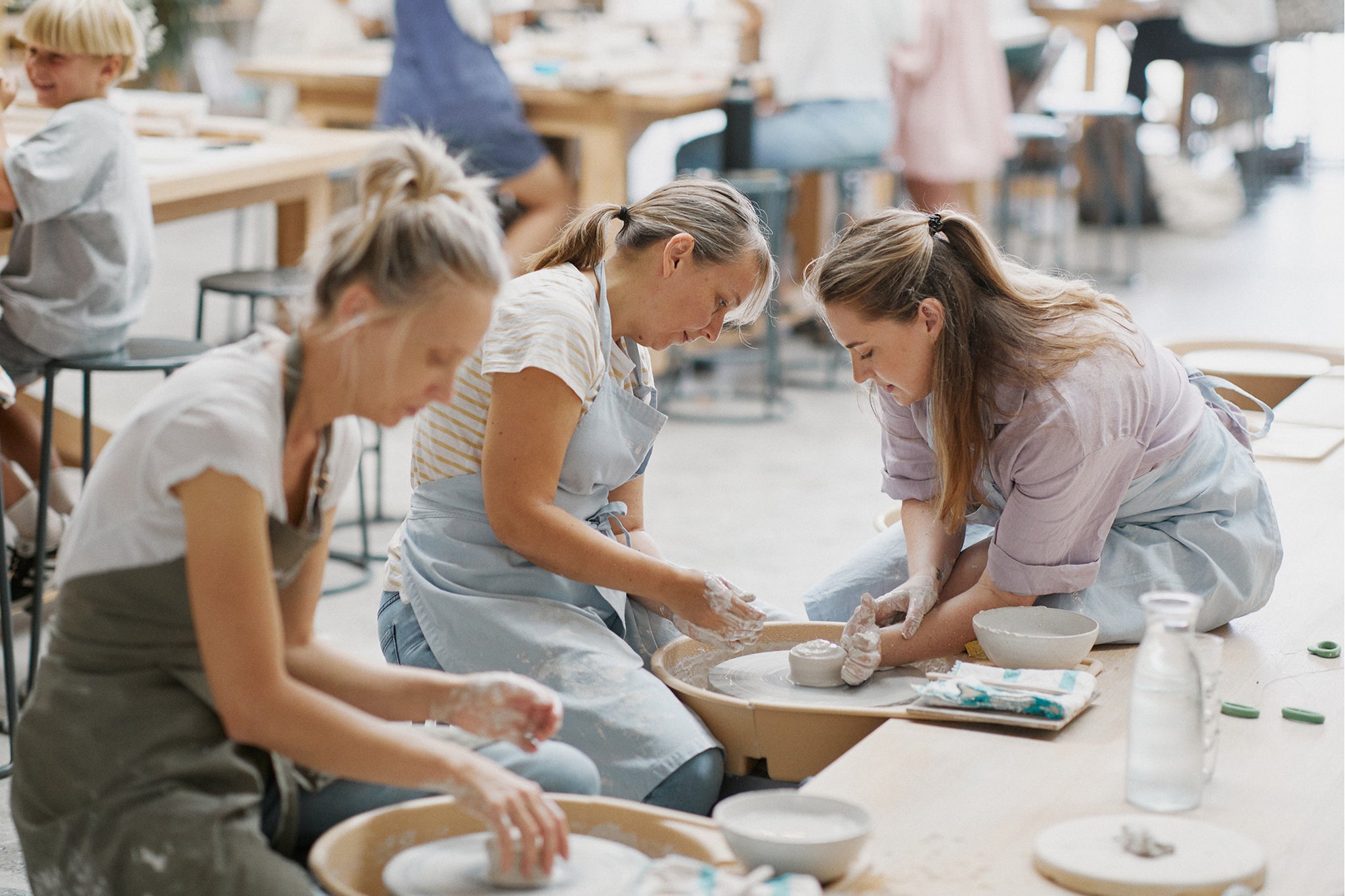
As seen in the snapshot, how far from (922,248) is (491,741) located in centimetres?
83

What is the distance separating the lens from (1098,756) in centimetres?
149

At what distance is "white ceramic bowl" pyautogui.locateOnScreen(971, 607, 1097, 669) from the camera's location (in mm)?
1710

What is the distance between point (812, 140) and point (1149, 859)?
4.04m

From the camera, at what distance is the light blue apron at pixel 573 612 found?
1.76 m

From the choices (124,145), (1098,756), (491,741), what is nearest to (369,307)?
(491,741)

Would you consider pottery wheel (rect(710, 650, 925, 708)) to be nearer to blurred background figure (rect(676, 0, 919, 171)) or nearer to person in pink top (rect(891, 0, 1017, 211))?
blurred background figure (rect(676, 0, 919, 171))

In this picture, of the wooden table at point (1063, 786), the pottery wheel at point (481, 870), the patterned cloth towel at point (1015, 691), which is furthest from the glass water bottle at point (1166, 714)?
the pottery wheel at point (481, 870)

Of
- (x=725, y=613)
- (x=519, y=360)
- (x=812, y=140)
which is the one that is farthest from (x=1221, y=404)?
(x=812, y=140)

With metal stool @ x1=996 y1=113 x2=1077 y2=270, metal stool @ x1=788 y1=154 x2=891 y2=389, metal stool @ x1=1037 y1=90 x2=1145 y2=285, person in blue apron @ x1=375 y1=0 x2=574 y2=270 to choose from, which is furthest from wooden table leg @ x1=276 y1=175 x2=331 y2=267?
metal stool @ x1=1037 y1=90 x2=1145 y2=285

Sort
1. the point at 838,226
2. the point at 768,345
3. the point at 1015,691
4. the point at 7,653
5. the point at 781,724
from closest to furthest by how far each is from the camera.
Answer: the point at 1015,691 → the point at 781,724 → the point at 7,653 → the point at 768,345 → the point at 838,226

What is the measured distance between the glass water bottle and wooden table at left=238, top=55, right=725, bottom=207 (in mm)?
3553

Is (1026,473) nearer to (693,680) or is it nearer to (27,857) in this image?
(693,680)

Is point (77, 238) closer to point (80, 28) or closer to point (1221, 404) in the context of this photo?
point (80, 28)

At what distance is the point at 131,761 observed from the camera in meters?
1.26
